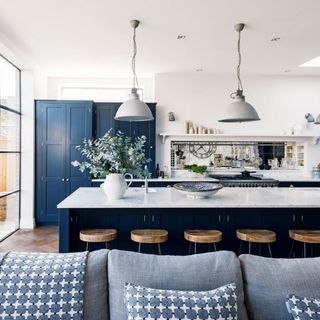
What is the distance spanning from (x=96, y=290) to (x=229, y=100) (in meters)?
5.20

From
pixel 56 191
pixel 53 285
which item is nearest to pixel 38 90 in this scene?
pixel 56 191

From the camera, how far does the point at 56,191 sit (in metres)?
5.34

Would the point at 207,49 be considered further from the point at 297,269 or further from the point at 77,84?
the point at 297,269

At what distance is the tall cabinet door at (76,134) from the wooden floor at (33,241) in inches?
33.5

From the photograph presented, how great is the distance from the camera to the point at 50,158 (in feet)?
17.5

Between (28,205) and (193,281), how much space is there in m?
4.74

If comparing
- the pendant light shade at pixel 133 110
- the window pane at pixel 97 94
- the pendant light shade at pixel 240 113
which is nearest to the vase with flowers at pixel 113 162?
the pendant light shade at pixel 133 110

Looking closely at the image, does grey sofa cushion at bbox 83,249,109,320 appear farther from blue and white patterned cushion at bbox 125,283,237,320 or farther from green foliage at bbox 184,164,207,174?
green foliage at bbox 184,164,207,174

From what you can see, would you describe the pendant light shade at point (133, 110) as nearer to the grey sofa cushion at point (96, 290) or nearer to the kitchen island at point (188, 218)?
the kitchen island at point (188, 218)

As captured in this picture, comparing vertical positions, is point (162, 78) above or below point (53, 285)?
above

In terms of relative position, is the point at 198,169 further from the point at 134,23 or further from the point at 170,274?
the point at 170,274

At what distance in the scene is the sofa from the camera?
1.38 m

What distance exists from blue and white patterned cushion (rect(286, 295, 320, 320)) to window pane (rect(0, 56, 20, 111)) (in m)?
4.82

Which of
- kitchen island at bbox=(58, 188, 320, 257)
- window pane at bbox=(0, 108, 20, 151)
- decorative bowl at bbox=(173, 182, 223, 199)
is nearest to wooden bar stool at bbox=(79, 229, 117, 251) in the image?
kitchen island at bbox=(58, 188, 320, 257)
